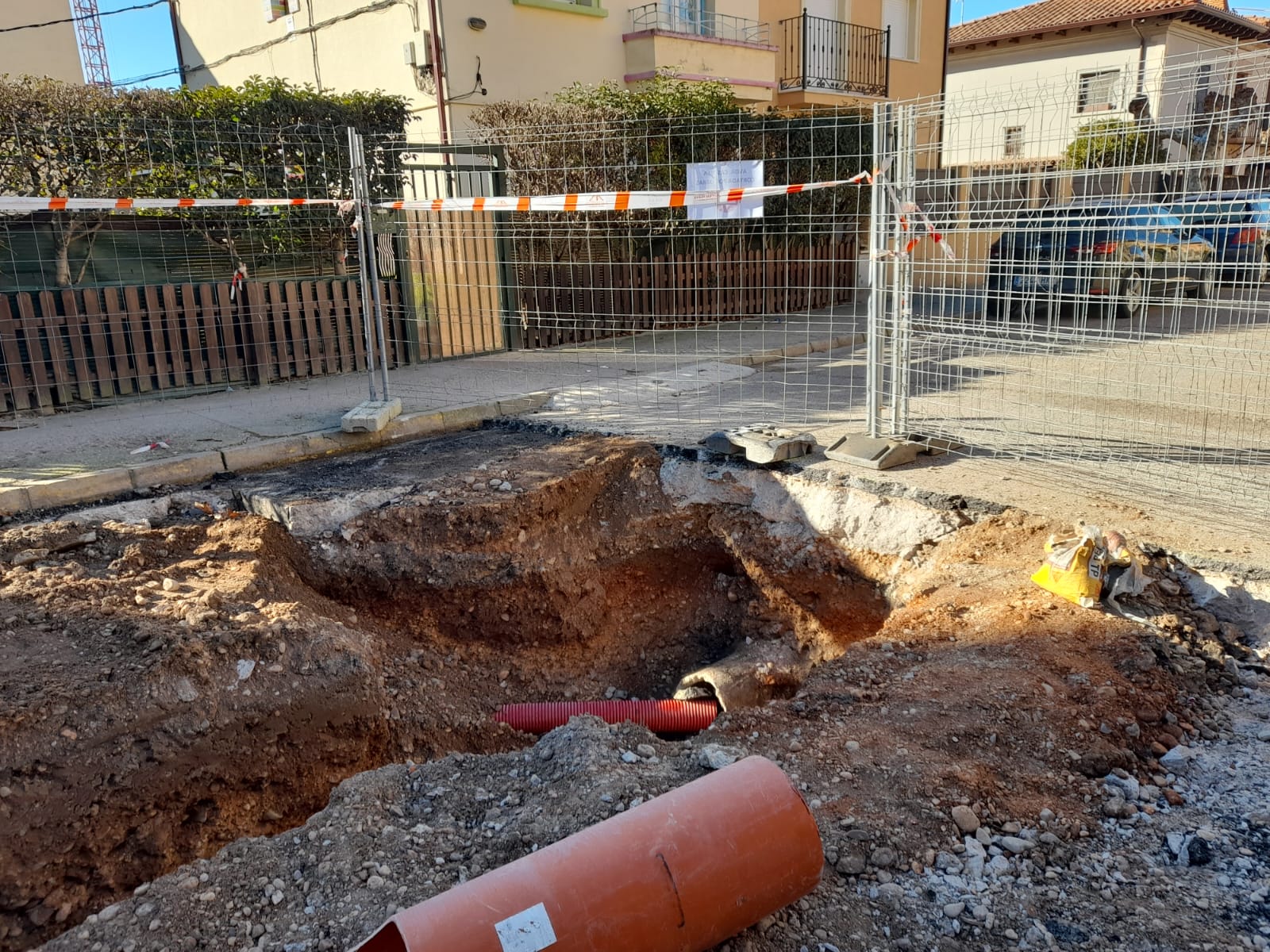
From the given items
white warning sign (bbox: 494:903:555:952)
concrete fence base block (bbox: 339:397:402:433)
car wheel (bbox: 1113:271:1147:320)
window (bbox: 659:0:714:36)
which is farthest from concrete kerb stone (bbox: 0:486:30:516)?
window (bbox: 659:0:714:36)

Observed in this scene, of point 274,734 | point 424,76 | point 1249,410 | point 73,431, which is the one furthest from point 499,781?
point 424,76

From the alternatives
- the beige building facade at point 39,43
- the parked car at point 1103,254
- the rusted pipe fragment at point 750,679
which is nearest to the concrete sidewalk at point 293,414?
the rusted pipe fragment at point 750,679


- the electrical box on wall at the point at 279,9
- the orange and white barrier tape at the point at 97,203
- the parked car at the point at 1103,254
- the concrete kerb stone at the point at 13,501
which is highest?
the electrical box on wall at the point at 279,9

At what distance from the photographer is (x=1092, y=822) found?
302 centimetres

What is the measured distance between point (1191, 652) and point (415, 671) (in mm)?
3710

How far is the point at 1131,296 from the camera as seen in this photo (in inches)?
206

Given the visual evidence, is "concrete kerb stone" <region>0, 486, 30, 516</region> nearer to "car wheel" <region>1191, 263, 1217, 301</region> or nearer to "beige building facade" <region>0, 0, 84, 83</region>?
"car wheel" <region>1191, 263, 1217, 301</region>

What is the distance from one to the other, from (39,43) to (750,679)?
19417 millimetres

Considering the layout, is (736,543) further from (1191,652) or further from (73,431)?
(73,431)

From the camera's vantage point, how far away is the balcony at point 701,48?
572 inches

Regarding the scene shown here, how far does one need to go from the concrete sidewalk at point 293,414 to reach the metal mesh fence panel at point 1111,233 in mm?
3177

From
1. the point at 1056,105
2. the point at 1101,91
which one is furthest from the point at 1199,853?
the point at 1101,91

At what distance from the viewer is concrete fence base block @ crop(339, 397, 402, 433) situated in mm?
7121

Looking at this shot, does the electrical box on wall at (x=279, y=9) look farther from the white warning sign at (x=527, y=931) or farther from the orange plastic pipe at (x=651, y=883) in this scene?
the white warning sign at (x=527, y=931)
